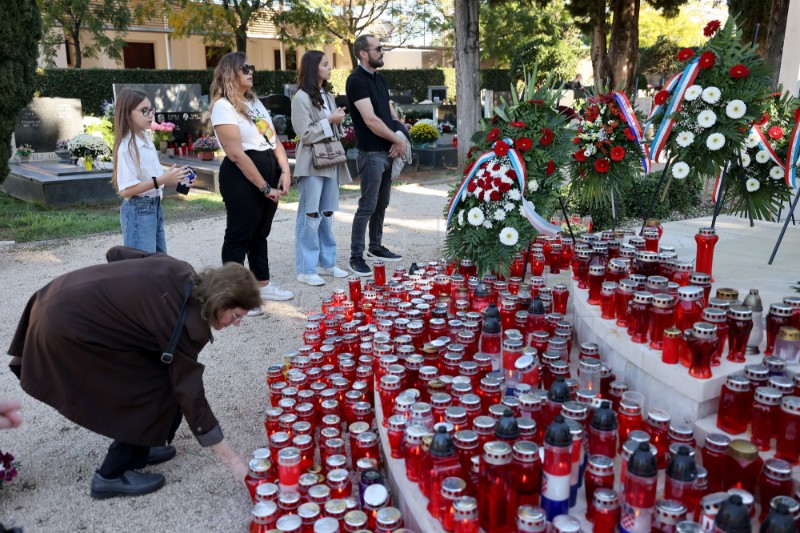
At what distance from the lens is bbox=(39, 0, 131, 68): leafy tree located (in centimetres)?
2381

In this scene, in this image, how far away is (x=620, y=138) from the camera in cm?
462

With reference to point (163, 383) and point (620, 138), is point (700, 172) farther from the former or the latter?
point (163, 383)

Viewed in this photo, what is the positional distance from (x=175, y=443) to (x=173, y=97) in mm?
14626

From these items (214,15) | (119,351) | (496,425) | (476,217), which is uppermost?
(214,15)

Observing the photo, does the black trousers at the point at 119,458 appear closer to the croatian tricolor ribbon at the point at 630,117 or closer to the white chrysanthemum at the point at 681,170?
the white chrysanthemum at the point at 681,170

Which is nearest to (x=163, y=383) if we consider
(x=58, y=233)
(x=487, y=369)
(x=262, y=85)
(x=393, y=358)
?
(x=393, y=358)

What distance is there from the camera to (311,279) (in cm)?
575

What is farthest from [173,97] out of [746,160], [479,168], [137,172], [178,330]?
[178,330]

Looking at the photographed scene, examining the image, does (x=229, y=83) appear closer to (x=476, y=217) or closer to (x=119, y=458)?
(x=476, y=217)

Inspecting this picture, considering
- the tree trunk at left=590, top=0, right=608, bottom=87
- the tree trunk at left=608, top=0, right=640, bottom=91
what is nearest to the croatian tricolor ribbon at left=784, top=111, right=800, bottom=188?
the tree trunk at left=608, top=0, right=640, bottom=91

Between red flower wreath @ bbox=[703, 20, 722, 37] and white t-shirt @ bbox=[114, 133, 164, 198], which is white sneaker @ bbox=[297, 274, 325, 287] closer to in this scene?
white t-shirt @ bbox=[114, 133, 164, 198]

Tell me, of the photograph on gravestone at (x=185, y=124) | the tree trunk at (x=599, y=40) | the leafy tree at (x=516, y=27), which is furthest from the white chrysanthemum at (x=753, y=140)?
the leafy tree at (x=516, y=27)

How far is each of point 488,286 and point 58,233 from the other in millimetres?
6467

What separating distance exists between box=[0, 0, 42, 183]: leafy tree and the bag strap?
7.37 metres
